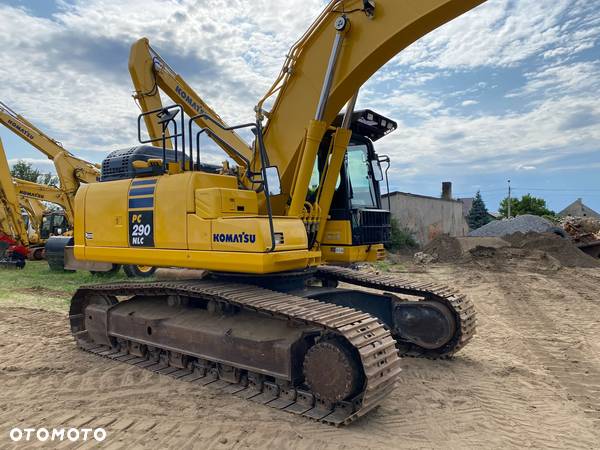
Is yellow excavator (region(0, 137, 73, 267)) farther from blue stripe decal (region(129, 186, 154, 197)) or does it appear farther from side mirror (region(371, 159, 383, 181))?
side mirror (region(371, 159, 383, 181))

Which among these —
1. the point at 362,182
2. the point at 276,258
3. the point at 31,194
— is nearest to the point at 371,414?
the point at 276,258

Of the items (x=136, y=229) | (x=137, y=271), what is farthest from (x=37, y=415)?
(x=137, y=271)

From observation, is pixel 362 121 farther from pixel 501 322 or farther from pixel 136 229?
pixel 501 322

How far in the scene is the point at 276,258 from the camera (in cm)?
479

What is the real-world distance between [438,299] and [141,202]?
12.3 ft

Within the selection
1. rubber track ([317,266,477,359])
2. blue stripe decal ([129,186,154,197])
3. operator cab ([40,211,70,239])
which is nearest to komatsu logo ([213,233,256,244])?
blue stripe decal ([129,186,154,197])

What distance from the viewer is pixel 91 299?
684 cm

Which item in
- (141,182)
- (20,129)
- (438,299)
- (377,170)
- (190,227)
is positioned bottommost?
(438,299)

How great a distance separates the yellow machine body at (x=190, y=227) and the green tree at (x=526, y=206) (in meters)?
45.3

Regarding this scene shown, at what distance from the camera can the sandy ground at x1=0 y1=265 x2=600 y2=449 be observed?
3.97 m

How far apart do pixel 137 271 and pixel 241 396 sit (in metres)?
9.71

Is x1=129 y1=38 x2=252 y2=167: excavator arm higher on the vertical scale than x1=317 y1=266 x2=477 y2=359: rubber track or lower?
higher

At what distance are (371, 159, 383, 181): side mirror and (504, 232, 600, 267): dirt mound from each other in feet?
42.9

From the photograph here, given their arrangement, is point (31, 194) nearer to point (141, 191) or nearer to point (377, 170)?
point (141, 191)
